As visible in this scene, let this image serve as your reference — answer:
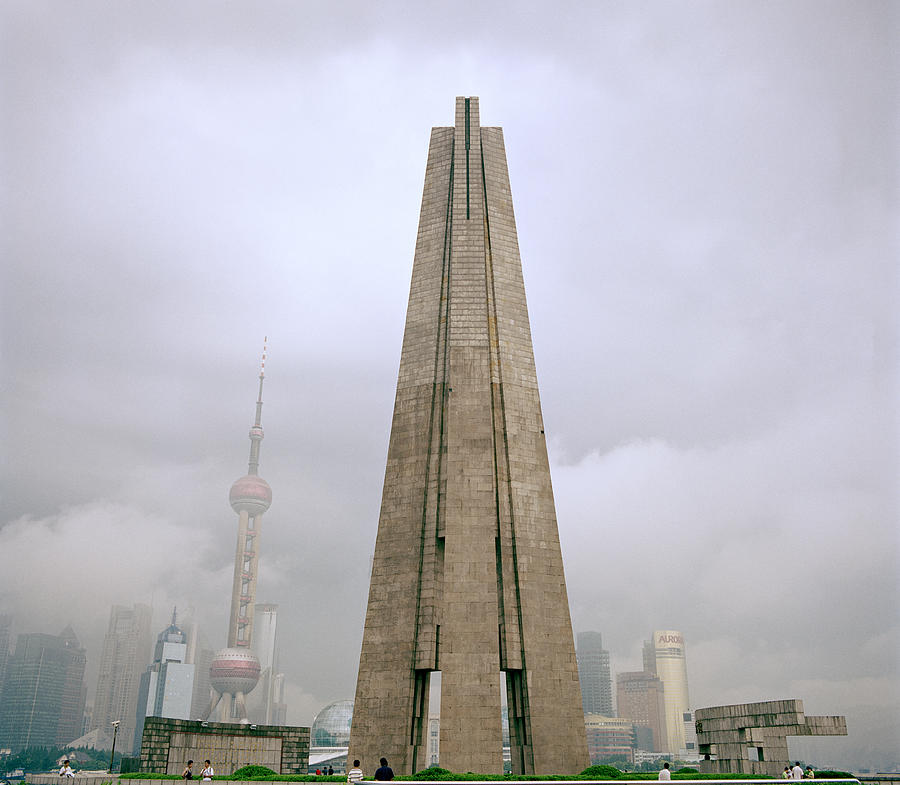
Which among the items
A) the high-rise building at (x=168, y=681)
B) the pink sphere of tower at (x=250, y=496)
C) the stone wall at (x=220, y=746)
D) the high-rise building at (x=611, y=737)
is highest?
the pink sphere of tower at (x=250, y=496)

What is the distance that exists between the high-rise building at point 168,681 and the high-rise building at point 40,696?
1826cm

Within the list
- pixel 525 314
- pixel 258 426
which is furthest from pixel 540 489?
pixel 258 426

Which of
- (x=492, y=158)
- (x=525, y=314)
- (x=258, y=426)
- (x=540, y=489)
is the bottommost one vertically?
(x=540, y=489)

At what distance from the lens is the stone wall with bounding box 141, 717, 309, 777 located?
2509 cm

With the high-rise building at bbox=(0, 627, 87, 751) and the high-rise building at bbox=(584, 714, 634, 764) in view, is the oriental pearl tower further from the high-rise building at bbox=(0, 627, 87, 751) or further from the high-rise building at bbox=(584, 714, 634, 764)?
the high-rise building at bbox=(584, 714, 634, 764)

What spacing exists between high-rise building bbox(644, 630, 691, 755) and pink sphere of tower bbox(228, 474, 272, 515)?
3109 inches

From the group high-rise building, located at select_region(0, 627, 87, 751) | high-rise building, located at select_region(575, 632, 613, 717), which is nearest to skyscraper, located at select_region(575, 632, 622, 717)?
high-rise building, located at select_region(575, 632, 613, 717)

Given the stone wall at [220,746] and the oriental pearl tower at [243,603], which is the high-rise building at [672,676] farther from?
the stone wall at [220,746]

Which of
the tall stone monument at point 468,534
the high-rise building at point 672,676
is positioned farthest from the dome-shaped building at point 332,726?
the tall stone monument at point 468,534

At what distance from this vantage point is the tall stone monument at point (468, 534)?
28.8 meters

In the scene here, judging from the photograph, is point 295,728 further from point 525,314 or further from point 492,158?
point 492,158

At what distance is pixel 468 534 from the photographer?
3025 cm

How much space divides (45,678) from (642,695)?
299 feet

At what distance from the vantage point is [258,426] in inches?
6826
